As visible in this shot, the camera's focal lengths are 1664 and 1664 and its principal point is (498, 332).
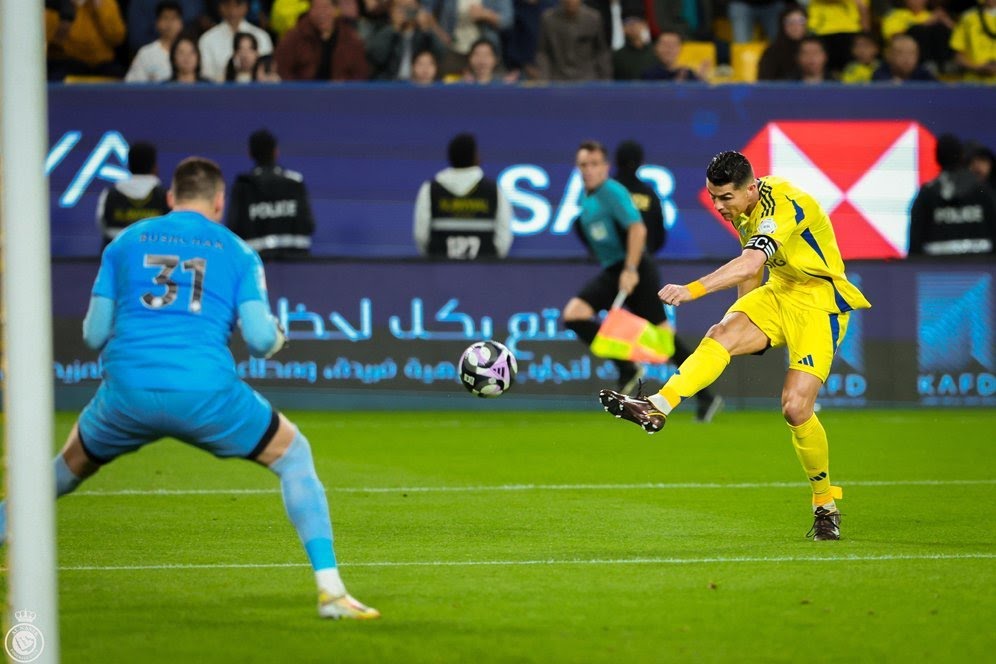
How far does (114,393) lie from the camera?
6.41m

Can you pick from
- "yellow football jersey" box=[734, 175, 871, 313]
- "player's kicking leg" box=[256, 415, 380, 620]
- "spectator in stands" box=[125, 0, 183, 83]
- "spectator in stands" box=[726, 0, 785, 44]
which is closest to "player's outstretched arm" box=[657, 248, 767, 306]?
"yellow football jersey" box=[734, 175, 871, 313]

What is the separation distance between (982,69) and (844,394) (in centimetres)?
520

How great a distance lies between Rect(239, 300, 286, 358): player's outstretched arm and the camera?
20.7ft

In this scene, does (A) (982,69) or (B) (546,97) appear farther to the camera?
Answer: (A) (982,69)

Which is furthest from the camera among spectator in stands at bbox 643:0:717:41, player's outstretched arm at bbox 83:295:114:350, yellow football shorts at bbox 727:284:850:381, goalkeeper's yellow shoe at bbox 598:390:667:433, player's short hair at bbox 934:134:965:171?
spectator in stands at bbox 643:0:717:41

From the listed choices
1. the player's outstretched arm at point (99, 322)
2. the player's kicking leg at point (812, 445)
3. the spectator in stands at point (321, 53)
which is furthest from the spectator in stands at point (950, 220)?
the player's outstretched arm at point (99, 322)

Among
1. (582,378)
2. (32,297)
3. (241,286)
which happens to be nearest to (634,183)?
(582,378)

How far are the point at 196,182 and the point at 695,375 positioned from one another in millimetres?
3222

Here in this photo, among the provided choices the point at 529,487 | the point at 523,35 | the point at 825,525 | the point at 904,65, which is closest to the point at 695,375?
the point at 825,525

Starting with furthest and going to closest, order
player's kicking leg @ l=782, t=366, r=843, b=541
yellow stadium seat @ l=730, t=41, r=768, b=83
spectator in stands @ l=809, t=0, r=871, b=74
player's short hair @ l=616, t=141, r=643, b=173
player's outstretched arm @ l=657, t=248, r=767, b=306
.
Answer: yellow stadium seat @ l=730, t=41, r=768, b=83 → spectator in stands @ l=809, t=0, r=871, b=74 → player's short hair @ l=616, t=141, r=643, b=173 → player's kicking leg @ l=782, t=366, r=843, b=541 → player's outstretched arm @ l=657, t=248, r=767, b=306

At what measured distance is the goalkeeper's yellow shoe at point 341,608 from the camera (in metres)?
6.30

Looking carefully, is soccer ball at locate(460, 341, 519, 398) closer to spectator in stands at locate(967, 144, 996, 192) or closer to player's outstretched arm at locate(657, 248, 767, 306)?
player's outstretched arm at locate(657, 248, 767, 306)

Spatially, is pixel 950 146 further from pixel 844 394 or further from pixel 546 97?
pixel 546 97

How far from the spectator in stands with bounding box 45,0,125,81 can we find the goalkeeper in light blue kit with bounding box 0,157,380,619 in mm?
13556
